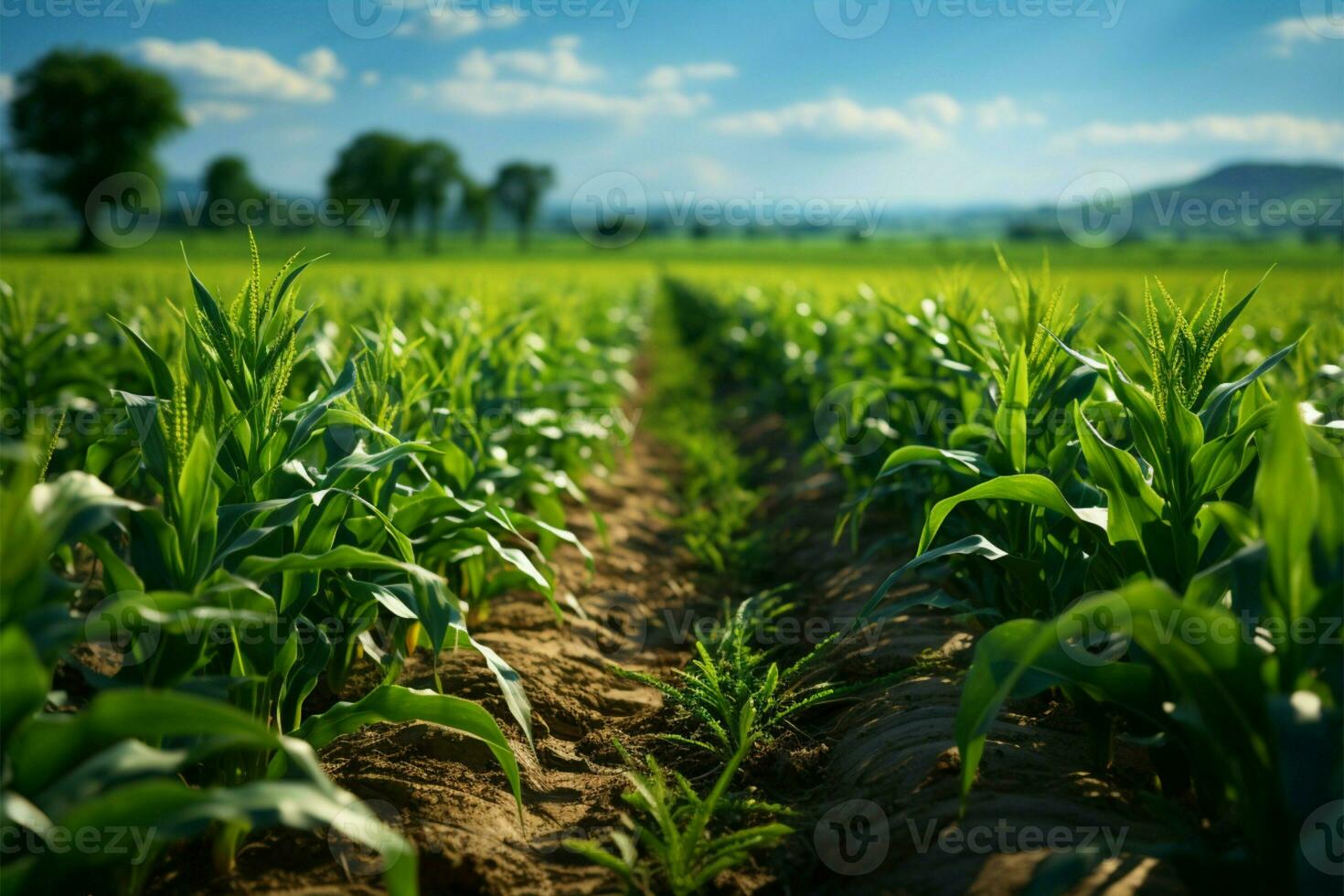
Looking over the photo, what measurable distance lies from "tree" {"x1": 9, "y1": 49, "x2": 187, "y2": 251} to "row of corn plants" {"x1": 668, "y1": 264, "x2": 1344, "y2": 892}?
5815 cm

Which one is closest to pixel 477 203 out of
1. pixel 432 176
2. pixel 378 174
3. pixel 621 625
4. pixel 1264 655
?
pixel 432 176

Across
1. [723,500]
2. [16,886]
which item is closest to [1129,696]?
[16,886]

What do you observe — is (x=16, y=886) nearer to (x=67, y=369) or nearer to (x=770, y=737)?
(x=770, y=737)

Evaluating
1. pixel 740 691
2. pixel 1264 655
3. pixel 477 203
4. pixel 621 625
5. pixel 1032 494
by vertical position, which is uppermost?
pixel 477 203

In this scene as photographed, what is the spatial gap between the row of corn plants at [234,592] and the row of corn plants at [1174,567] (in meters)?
1.32

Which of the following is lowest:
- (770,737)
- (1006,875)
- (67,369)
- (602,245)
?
(770,737)

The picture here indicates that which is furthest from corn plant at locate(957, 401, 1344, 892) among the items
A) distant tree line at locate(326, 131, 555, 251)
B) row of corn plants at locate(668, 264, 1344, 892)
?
distant tree line at locate(326, 131, 555, 251)

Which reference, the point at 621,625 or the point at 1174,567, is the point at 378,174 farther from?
the point at 1174,567

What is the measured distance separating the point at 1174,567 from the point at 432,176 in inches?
3288

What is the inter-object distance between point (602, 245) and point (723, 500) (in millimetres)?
84237

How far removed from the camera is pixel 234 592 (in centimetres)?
190

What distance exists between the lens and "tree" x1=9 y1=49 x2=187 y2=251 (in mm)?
50531

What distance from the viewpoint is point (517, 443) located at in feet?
15.3

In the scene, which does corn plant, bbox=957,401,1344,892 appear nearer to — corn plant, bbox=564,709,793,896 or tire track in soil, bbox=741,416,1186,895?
tire track in soil, bbox=741,416,1186,895
